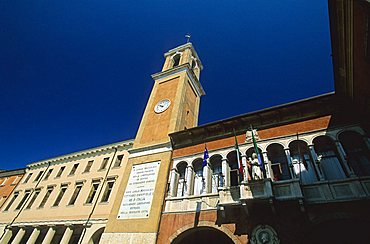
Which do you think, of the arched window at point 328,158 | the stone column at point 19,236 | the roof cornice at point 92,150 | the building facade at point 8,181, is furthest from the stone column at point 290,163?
the building facade at point 8,181

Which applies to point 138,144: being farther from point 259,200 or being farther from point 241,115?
point 259,200

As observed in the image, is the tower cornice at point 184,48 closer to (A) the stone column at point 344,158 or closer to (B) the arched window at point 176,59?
(B) the arched window at point 176,59

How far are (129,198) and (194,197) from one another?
4.39 meters

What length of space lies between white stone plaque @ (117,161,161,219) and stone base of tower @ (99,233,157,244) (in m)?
0.95

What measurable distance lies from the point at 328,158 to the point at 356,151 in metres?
1.17

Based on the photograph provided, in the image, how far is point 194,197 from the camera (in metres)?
11.3

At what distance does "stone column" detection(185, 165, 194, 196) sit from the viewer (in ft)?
39.0

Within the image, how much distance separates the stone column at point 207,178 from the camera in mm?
11469

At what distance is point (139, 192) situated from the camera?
1305 centimetres

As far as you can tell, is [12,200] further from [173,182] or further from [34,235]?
[173,182]

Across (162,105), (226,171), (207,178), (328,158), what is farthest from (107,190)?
(328,158)

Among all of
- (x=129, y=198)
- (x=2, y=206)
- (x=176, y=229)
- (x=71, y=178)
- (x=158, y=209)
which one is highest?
(x=71, y=178)

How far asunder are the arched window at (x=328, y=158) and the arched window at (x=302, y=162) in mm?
451

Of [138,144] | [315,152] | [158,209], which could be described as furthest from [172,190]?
[315,152]
